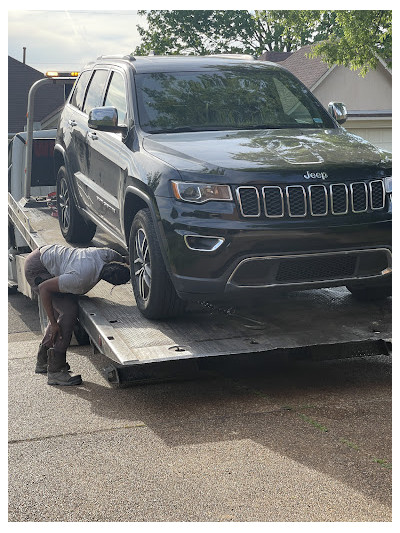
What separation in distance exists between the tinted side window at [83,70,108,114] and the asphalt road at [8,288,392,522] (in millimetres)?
2535

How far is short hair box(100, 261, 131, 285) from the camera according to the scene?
24.1 ft

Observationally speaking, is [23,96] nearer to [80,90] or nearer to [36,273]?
[80,90]

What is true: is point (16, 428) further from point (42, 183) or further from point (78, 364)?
point (42, 183)

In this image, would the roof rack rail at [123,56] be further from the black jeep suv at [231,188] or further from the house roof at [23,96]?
the house roof at [23,96]

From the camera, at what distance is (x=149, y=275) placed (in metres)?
6.58

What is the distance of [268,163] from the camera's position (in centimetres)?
624

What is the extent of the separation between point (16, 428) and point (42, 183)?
5.65m

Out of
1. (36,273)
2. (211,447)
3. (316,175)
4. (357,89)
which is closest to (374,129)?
(357,89)

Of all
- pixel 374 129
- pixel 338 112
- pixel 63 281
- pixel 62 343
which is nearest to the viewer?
pixel 63 281

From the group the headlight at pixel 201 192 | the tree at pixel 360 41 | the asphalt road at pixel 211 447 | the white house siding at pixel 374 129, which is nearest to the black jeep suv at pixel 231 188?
the headlight at pixel 201 192

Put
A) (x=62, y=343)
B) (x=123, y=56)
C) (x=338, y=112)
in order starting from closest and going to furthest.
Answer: (x=62, y=343) < (x=338, y=112) < (x=123, y=56)

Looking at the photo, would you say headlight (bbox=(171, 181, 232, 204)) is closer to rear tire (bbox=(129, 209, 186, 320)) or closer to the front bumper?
the front bumper

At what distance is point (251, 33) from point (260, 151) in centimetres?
3508
